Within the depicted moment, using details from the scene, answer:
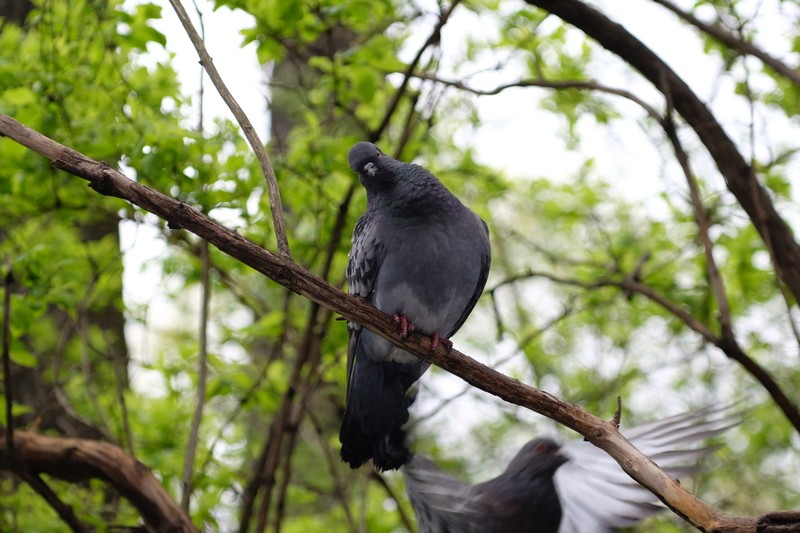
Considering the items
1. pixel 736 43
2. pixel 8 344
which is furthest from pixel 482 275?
pixel 8 344

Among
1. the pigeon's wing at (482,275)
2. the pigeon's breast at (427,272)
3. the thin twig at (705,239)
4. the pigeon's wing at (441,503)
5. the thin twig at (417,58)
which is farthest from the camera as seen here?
the thin twig at (417,58)

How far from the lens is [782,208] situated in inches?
196

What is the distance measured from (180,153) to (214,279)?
182 centimetres

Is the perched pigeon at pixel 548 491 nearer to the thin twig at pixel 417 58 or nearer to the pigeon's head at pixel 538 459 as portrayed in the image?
the pigeon's head at pixel 538 459

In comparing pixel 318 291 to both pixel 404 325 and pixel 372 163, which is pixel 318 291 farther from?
pixel 372 163

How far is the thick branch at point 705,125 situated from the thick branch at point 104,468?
9.47 feet

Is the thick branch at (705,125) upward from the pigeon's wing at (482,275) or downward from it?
upward

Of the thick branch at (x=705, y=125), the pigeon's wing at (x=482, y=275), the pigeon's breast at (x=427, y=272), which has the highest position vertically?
the thick branch at (x=705, y=125)

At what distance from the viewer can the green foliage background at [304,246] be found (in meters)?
3.71

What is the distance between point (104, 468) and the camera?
366cm

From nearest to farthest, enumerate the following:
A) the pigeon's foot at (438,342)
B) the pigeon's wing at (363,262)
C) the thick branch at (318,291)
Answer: the thick branch at (318,291) → the pigeon's foot at (438,342) → the pigeon's wing at (363,262)

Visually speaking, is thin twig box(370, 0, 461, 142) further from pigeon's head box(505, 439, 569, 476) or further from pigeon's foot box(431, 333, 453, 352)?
pigeon's head box(505, 439, 569, 476)

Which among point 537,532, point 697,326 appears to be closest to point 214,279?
point 537,532

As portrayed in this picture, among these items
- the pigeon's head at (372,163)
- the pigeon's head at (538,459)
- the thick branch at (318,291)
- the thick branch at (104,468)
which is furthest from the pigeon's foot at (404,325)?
the thick branch at (104,468)
